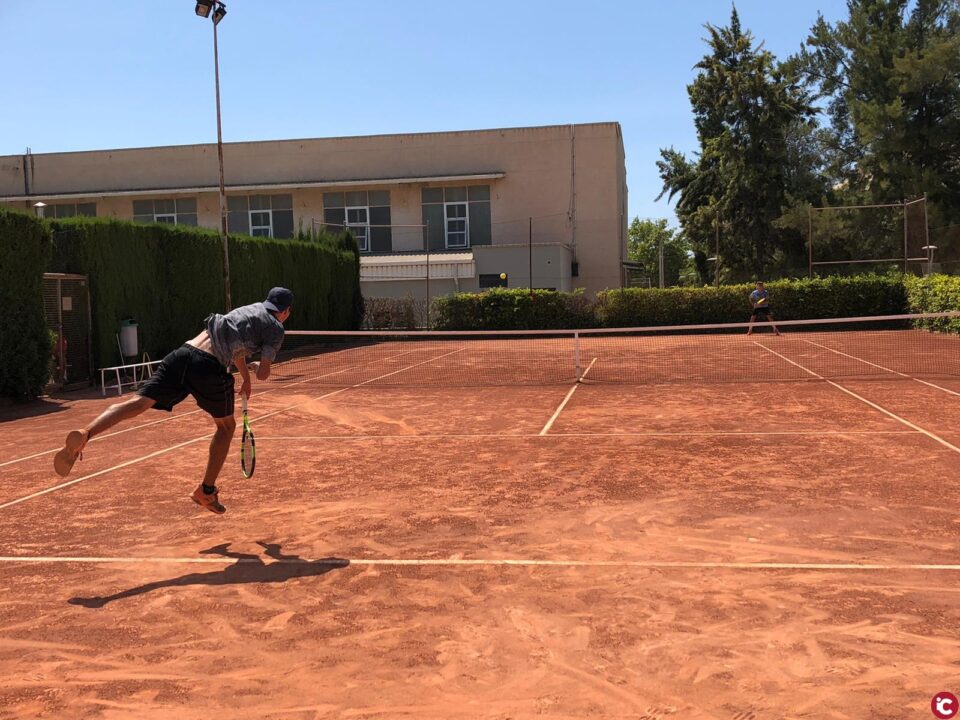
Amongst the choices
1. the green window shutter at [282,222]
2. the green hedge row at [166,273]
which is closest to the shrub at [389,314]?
the green hedge row at [166,273]

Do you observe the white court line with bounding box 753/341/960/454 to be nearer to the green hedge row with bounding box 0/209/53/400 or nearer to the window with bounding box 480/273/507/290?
the green hedge row with bounding box 0/209/53/400

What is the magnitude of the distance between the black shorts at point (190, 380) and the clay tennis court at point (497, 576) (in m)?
0.96

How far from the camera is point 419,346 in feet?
93.0

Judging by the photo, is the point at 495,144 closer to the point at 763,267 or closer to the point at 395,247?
the point at 395,247

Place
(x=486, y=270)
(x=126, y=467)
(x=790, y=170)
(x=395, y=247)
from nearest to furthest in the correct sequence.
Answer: (x=126, y=467), (x=486, y=270), (x=395, y=247), (x=790, y=170)

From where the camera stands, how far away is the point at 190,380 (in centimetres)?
582

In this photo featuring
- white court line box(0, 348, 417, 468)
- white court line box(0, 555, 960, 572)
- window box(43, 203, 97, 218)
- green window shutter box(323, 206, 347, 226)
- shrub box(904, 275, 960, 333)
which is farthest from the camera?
window box(43, 203, 97, 218)

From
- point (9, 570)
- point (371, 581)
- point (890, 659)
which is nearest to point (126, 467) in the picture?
point (9, 570)

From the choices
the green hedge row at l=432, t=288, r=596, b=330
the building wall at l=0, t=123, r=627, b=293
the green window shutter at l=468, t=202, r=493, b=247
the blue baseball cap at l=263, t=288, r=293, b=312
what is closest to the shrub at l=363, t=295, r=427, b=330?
the green hedge row at l=432, t=288, r=596, b=330

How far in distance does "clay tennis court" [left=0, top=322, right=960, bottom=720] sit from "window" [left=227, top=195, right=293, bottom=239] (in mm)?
32869

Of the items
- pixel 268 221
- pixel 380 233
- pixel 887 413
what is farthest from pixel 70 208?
pixel 887 413

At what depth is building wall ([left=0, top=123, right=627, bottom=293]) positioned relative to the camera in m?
38.7

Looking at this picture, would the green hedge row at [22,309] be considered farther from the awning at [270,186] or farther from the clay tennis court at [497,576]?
the awning at [270,186]

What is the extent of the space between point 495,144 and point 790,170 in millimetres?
15895
